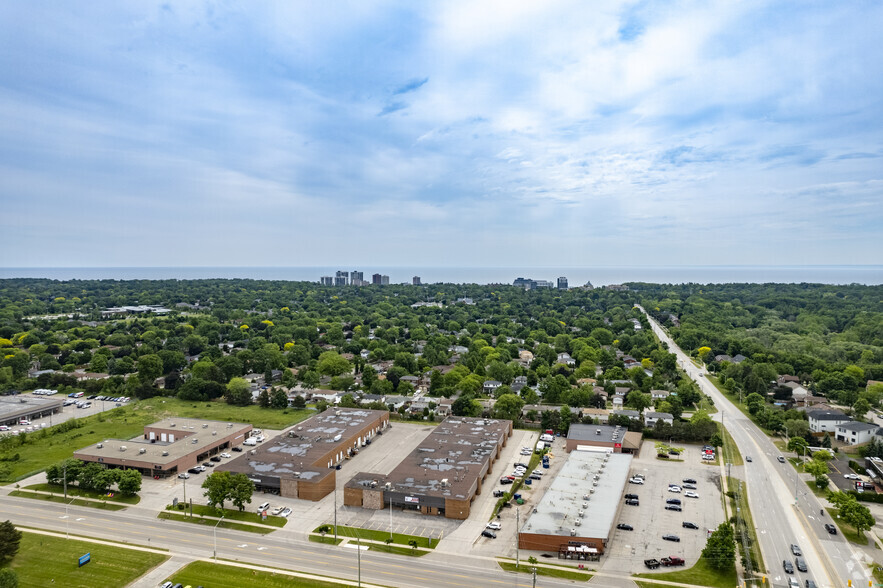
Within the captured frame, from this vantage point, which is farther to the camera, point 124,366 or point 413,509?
point 124,366

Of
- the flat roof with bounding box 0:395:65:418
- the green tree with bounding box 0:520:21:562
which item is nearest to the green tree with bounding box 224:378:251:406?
the flat roof with bounding box 0:395:65:418

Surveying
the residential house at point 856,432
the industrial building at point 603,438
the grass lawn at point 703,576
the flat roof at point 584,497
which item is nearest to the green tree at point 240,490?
the flat roof at point 584,497

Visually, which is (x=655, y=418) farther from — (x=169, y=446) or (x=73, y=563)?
(x=73, y=563)

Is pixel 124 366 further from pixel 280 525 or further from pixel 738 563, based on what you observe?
pixel 738 563

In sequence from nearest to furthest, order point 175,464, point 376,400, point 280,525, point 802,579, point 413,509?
point 802,579 → point 280,525 → point 413,509 → point 175,464 → point 376,400

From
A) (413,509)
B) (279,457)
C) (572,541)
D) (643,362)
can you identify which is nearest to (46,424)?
(279,457)

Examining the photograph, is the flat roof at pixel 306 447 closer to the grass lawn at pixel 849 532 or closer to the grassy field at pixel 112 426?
the grassy field at pixel 112 426
